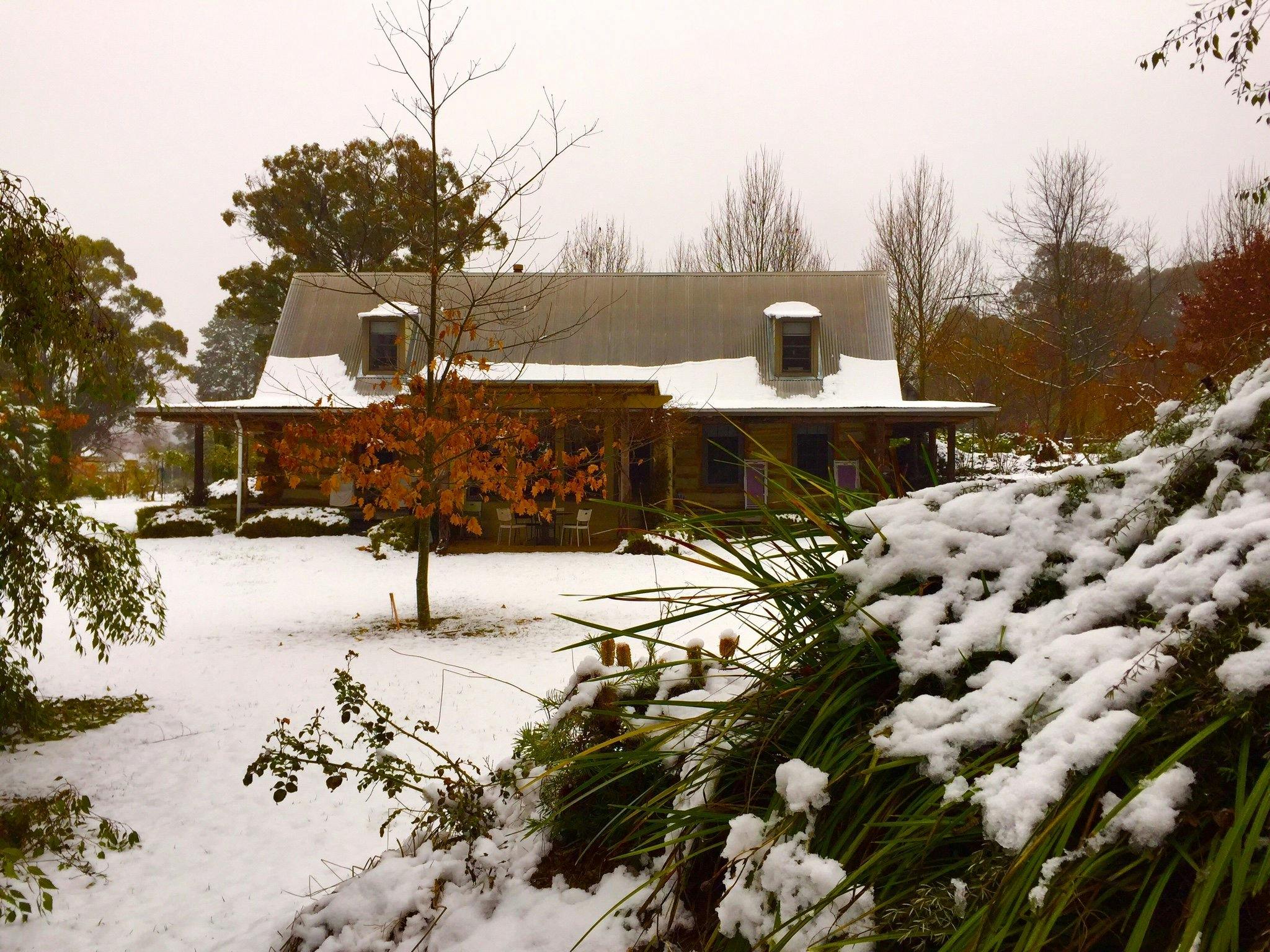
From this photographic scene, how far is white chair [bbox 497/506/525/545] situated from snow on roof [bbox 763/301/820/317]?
8413mm

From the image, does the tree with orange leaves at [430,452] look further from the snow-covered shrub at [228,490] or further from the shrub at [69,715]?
the snow-covered shrub at [228,490]

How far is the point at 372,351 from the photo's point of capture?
2119 cm

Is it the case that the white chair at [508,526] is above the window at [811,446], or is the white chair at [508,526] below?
below

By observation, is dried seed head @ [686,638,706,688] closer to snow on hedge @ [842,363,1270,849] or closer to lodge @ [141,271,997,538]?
snow on hedge @ [842,363,1270,849]

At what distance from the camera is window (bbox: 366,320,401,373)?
2100cm

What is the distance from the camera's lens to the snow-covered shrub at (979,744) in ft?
4.01

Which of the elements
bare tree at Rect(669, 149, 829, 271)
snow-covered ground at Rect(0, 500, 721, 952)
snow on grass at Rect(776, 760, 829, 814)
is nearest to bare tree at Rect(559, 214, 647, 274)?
bare tree at Rect(669, 149, 829, 271)

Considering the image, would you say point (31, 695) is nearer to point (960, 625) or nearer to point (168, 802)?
point (168, 802)

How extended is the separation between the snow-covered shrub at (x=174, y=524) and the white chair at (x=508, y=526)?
662 centimetres

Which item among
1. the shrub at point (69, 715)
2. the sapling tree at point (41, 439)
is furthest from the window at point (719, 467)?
the sapling tree at point (41, 439)

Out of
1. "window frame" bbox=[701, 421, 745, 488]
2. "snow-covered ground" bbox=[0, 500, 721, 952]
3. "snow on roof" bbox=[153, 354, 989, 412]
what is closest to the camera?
"snow-covered ground" bbox=[0, 500, 721, 952]

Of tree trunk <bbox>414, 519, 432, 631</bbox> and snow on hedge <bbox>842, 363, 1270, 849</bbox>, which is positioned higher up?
snow on hedge <bbox>842, 363, 1270, 849</bbox>

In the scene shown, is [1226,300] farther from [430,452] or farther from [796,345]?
[430,452]

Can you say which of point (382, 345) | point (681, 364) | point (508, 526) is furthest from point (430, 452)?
point (382, 345)
